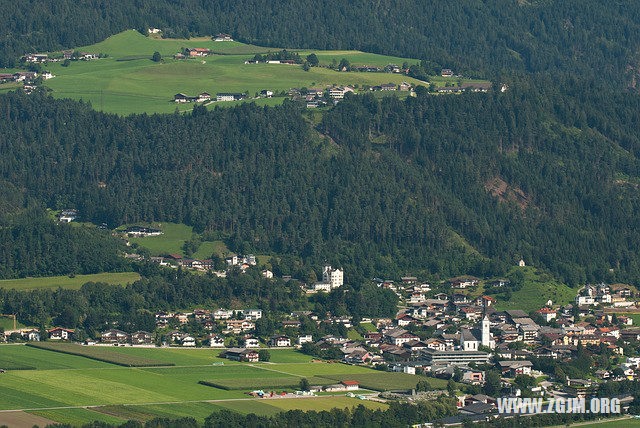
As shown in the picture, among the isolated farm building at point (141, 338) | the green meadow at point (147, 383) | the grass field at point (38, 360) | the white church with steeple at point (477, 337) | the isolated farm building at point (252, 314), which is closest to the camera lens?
the green meadow at point (147, 383)

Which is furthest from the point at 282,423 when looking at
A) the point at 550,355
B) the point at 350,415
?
the point at 550,355

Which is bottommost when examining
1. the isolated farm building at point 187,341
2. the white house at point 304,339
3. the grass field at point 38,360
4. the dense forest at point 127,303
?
the white house at point 304,339

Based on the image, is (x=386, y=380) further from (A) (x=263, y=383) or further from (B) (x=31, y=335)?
(B) (x=31, y=335)

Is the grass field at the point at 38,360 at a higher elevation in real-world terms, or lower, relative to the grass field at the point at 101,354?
higher

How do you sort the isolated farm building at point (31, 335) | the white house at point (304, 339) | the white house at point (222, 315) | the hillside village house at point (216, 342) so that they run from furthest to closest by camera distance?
the white house at point (222, 315) < the white house at point (304, 339) < the hillside village house at point (216, 342) < the isolated farm building at point (31, 335)

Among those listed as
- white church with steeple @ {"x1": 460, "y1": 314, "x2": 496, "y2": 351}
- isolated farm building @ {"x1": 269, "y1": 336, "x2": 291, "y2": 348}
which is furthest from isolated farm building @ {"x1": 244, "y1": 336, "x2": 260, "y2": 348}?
white church with steeple @ {"x1": 460, "y1": 314, "x2": 496, "y2": 351}

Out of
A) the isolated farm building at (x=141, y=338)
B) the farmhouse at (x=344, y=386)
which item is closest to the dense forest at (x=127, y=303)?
the isolated farm building at (x=141, y=338)

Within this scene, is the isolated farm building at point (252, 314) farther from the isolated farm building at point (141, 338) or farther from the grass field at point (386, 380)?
the grass field at point (386, 380)
